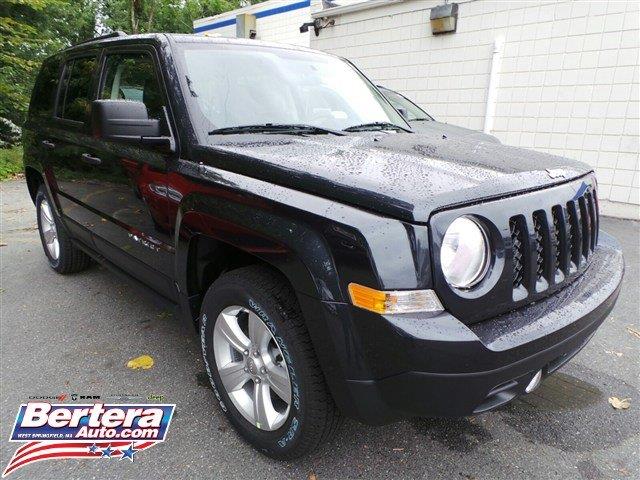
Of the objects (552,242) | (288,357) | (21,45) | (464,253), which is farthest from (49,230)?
(21,45)

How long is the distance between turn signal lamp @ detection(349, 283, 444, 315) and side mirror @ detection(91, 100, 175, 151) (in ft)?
4.39

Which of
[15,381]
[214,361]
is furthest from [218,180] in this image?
[15,381]

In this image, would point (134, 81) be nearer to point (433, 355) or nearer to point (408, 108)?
point (433, 355)

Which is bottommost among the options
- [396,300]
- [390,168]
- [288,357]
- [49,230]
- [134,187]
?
[49,230]

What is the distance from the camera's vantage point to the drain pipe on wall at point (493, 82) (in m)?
7.23

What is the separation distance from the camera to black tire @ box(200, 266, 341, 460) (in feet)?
5.87

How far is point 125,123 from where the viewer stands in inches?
87.1

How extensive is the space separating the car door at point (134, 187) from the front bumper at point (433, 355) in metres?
1.22

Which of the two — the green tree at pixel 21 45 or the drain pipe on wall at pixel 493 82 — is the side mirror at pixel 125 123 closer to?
the drain pipe on wall at pixel 493 82

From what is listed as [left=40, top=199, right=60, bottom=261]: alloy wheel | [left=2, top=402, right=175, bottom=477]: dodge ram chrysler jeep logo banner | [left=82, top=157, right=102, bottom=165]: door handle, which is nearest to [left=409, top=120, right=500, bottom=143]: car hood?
[left=82, top=157, right=102, bottom=165]: door handle

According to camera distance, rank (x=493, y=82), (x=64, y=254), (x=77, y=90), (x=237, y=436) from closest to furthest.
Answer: (x=237, y=436)
(x=77, y=90)
(x=64, y=254)
(x=493, y=82)

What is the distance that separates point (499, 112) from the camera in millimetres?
7504

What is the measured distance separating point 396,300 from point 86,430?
6.01 ft

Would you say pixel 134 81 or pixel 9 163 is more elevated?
pixel 134 81
